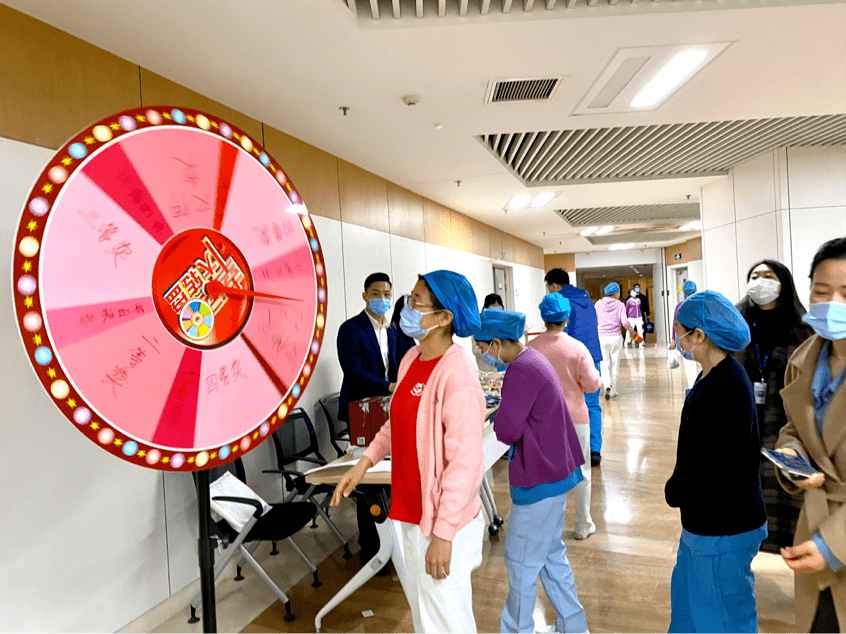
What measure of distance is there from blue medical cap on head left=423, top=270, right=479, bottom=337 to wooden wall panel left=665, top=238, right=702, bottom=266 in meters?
16.4

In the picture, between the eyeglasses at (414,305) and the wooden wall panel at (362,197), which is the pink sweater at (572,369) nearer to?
the eyeglasses at (414,305)

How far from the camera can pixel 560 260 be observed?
67.1ft

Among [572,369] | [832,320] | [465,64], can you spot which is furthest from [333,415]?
[832,320]

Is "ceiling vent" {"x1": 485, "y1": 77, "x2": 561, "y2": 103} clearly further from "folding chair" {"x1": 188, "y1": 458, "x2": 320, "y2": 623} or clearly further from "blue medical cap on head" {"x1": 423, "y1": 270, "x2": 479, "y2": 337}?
"folding chair" {"x1": 188, "y1": 458, "x2": 320, "y2": 623}

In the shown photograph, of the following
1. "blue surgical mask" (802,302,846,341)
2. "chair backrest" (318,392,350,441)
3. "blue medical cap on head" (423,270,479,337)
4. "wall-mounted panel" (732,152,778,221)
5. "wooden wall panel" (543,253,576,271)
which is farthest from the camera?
"wooden wall panel" (543,253,576,271)

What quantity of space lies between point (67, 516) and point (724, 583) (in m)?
2.94

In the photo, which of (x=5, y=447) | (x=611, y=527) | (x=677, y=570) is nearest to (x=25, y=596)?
(x=5, y=447)

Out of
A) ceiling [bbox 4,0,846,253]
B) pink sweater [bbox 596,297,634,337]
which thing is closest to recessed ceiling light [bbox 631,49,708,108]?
ceiling [bbox 4,0,846,253]

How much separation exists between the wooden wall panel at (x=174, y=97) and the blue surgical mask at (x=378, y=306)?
160cm

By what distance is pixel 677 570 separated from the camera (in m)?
2.23

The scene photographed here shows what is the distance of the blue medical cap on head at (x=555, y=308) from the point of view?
388 centimetres

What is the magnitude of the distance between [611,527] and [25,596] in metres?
3.67

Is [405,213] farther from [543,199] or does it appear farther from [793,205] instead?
[793,205]

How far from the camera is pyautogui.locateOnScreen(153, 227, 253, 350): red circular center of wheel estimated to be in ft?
2.85
